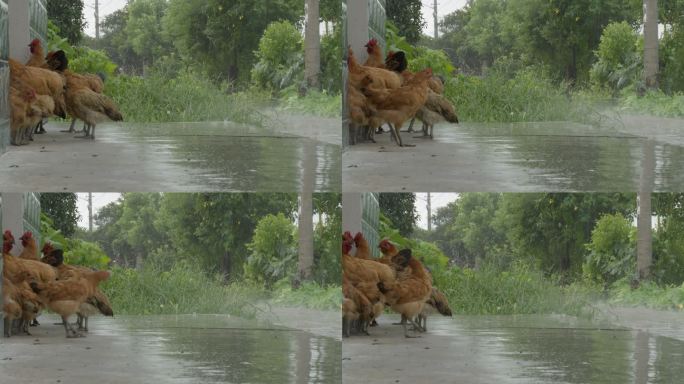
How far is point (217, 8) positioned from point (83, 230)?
187 cm

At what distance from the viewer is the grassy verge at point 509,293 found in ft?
30.7

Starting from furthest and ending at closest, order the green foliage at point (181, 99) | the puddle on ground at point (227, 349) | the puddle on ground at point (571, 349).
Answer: the green foliage at point (181, 99) → the puddle on ground at point (227, 349) → the puddle on ground at point (571, 349)

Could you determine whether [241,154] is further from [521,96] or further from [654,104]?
[654,104]

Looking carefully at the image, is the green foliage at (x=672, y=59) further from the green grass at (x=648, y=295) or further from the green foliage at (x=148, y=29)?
the green foliage at (x=148, y=29)

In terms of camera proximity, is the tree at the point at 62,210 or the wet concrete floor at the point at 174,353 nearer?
the wet concrete floor at the point at 174,353

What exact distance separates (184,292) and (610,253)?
312cm

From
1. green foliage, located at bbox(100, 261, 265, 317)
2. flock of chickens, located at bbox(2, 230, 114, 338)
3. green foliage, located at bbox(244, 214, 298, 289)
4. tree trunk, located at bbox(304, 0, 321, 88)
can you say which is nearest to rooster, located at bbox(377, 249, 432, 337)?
green foliage, located at bbox(244, 214, 298, 289)

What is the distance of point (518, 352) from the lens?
8250 mm

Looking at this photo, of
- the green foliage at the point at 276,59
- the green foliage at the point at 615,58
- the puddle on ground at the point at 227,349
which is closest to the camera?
the puddle on ground at the point at 227,349

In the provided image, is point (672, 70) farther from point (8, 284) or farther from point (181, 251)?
point (8, 284)

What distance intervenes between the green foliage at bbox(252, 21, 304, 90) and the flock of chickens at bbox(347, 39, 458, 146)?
0.66 meters

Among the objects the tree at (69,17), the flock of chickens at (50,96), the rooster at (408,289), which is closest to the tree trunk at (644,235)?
the rooster at (408,289)

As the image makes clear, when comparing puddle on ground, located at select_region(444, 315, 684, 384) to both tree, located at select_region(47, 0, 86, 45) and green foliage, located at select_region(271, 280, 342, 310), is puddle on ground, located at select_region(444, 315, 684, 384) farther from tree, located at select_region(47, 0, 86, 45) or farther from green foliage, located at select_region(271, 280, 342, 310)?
tree, located at select_region(47, 0, 86, 45)

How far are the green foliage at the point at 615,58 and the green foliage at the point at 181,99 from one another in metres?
2.28
